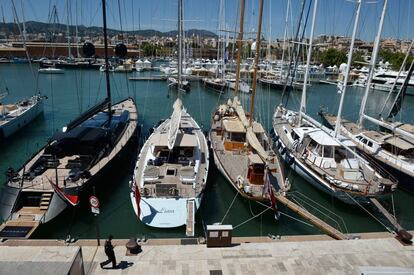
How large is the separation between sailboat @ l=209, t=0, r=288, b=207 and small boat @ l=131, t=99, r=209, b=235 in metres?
1.55

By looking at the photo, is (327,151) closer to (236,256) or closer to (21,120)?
(236,256)

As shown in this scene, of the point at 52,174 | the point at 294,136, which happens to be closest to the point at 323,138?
the point at 294,136

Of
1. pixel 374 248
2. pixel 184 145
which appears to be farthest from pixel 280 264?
pixel 184 145

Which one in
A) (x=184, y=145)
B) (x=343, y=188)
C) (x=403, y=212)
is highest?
(x=184, y=145)

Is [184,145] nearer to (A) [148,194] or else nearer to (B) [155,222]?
(A) [148,194]

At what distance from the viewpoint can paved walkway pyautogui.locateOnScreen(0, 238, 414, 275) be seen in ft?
38.9

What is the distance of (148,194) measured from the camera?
16.5 m

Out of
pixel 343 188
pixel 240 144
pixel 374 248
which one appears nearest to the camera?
pixel 374 248

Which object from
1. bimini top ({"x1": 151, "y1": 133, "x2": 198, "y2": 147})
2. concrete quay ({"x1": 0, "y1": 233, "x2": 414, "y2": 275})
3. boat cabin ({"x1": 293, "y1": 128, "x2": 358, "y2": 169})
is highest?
bimini top ({"x1": 151, "y1": 133, "x2": 198, "y2": 147})

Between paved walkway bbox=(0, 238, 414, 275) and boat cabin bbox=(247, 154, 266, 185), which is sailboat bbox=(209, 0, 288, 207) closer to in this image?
boat cabin bbox=(247, 154, 266, 185)

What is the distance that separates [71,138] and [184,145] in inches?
289

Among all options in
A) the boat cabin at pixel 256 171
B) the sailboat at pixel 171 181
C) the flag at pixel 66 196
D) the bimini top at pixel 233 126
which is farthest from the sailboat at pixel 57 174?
the boat cabin at pixel 256 171

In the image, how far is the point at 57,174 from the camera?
17906 millimetres

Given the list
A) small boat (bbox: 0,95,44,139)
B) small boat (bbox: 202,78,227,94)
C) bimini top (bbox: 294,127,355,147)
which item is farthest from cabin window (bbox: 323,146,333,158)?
small boat (bbox: 202,78,227,94)
